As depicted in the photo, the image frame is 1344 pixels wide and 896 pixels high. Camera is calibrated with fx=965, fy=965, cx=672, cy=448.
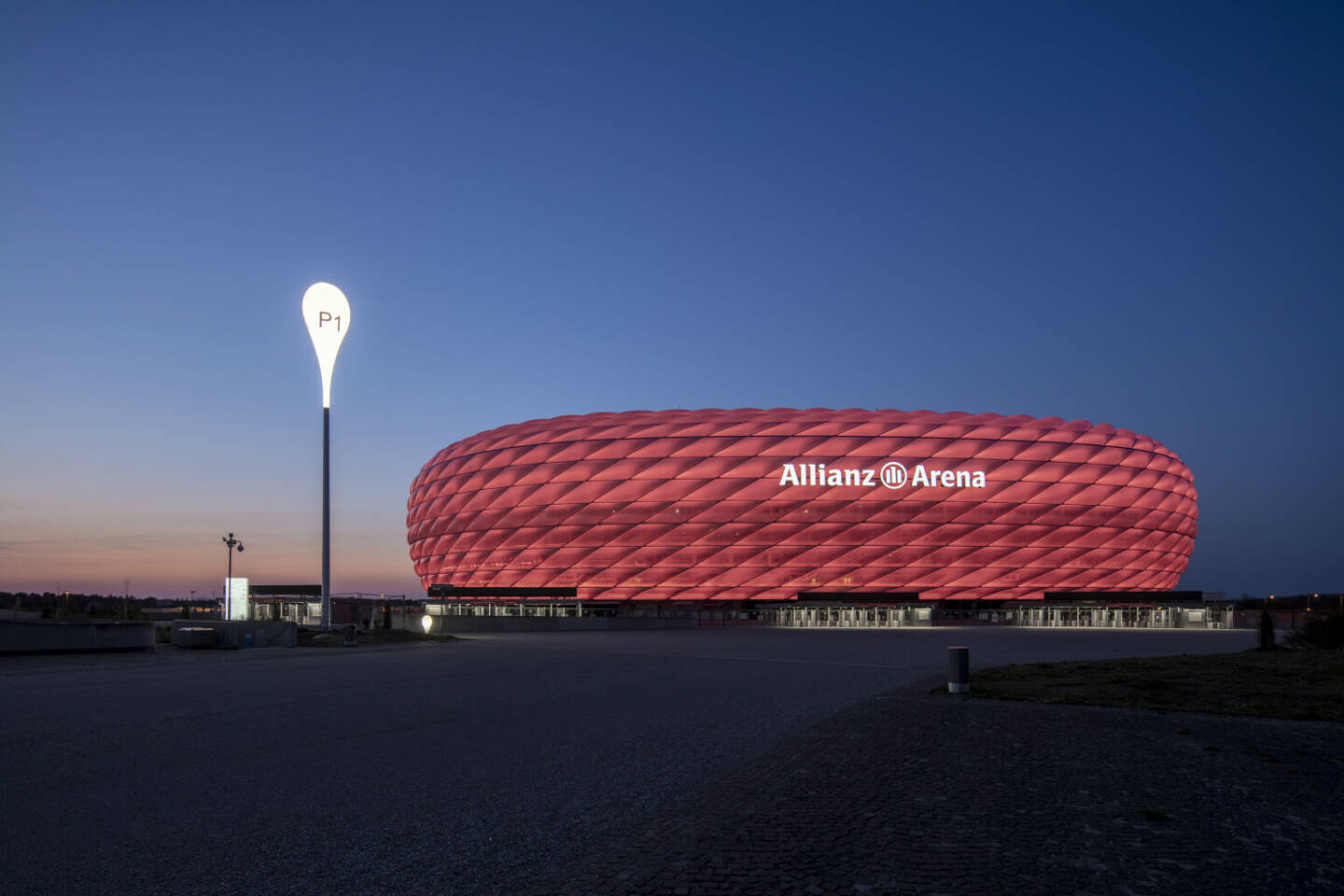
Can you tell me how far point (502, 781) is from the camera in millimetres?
7055

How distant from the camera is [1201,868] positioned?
15.6 ft

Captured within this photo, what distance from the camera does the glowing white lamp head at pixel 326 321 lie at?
1206 inches

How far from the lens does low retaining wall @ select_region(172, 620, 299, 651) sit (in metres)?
25.4

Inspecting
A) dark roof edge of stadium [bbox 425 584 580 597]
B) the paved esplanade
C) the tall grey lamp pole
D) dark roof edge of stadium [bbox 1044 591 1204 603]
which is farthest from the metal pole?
dark roof edge of stadium [bbox 1044 591 1204 603]

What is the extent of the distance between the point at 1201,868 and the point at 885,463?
62234 millimetres

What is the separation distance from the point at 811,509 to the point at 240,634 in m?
44.6

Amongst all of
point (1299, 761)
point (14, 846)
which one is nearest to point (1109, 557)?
point (1299, 761)

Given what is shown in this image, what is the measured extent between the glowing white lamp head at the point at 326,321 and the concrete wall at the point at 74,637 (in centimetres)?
937

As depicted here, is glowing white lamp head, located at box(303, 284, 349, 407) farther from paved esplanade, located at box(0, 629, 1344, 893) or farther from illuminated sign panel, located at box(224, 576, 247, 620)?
paved esplanade, located at box(0, 629, 1344, 893)

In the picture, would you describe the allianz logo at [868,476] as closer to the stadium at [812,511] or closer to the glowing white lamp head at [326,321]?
the stadium at [812,511]

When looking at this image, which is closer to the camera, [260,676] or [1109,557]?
[260,676]

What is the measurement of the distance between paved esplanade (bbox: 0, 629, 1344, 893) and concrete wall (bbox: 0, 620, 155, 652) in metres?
8.09

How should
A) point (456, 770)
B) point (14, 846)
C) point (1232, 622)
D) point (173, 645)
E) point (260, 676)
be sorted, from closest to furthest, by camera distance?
point (14, 846) → point (456, 770) → point (260, 676) → point (173, 645) → point (1232, 622)

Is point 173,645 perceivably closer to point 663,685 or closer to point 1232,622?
point 663,685
